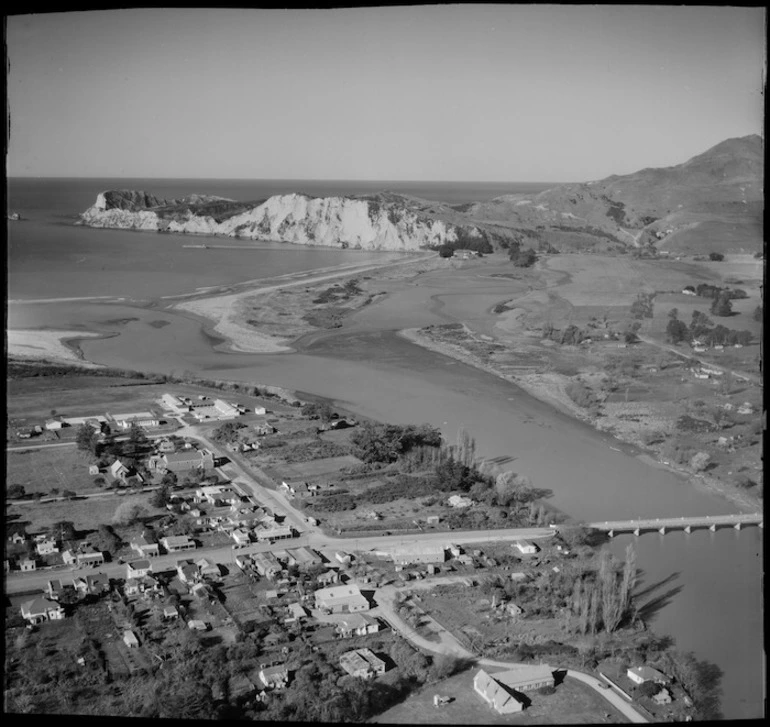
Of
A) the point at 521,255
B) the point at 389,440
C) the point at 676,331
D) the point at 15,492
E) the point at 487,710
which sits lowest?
the point at 487,710

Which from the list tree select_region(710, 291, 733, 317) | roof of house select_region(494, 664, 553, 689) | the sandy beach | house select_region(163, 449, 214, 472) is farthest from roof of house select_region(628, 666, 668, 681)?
the sandy beach

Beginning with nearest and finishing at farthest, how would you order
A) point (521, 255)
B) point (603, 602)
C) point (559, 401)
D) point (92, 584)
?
point (603, 602)
point (92, 584)
point (559, 401)
point (521, 255)

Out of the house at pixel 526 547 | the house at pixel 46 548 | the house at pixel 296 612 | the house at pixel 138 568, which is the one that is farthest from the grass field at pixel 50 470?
the house at pixel 526 547

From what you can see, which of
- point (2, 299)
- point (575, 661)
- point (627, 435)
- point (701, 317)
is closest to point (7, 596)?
point (2, 299)

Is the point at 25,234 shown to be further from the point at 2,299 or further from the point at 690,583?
the point at 690,583

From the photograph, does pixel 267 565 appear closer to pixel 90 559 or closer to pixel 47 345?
pixel 90 559

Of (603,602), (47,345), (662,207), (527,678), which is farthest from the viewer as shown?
(662,207)

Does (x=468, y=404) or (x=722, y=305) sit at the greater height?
(x=722, y=305)

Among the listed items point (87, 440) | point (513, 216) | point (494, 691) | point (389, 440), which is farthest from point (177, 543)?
point (513, 216)
